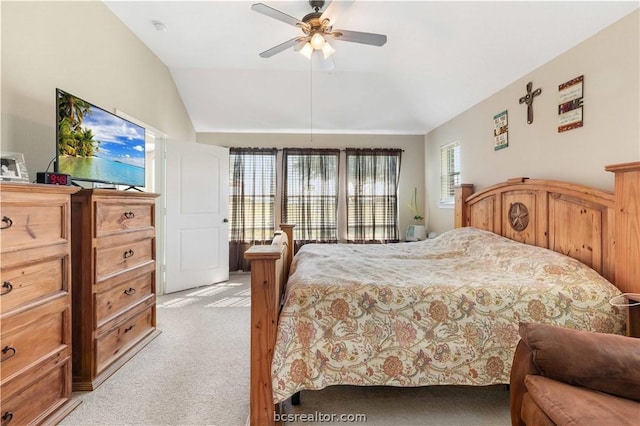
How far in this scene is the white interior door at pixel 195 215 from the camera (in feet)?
12.7

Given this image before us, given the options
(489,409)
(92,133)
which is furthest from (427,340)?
(92,133)

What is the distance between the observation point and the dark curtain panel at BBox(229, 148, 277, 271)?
16.3 ft

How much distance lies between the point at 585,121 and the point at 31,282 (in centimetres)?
346

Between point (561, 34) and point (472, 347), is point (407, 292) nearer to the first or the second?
point (472, 347)

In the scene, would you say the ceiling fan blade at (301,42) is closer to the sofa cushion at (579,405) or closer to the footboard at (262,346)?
the footboard at (262,346)

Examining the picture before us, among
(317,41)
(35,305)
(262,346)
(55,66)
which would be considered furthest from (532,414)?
(55,66)

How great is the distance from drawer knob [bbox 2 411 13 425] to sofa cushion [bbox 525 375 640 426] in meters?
2.19

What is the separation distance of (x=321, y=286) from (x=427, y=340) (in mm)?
607

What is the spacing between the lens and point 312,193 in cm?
507

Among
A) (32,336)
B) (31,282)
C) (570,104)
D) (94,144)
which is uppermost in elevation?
(570,104)

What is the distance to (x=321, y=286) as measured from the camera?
163 centimetres

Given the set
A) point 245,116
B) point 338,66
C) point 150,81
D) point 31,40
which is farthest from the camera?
point 245,116

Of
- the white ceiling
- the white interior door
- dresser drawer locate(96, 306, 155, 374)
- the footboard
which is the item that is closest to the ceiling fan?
the white ceiling

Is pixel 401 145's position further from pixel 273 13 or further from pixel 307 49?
pixel 273 13
